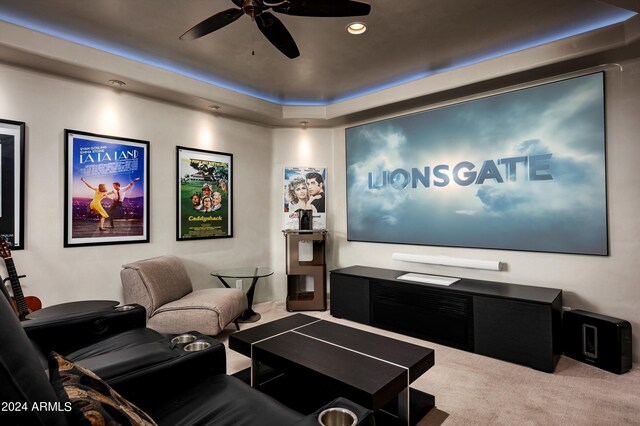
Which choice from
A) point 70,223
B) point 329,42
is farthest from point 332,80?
point 70,223

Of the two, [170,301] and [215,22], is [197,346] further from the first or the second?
[215,22]

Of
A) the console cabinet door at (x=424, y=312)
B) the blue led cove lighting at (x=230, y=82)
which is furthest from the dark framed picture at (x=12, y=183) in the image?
the console cabinet door at (x=424, y=312)

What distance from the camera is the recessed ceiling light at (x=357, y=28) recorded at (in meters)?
2.85

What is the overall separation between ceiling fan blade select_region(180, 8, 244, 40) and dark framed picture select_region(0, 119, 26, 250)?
194 centimetres

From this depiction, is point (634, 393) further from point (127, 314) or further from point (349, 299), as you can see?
point (127, 314)

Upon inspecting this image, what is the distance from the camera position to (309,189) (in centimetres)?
504

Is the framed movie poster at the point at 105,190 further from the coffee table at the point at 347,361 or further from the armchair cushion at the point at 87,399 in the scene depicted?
the armchair cushion at the point at 87,399

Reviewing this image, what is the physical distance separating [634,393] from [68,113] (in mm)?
5255

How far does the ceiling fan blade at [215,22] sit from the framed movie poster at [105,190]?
1.83 metres

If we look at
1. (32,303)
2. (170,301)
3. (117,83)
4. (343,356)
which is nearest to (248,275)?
(170,301)

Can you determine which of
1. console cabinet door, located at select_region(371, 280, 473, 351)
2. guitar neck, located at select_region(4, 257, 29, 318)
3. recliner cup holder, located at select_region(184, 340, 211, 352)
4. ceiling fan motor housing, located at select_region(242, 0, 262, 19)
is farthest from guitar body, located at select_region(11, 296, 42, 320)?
console cabinet door, located at select_region(371, 280, 473, 351)

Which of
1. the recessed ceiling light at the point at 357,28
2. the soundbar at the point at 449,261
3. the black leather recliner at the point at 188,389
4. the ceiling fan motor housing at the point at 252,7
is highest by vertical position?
the recessed ceiling light at the point at 357,28

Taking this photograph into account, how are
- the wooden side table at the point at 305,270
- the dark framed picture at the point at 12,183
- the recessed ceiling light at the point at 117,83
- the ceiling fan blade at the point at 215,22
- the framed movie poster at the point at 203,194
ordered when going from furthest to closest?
the wooden side table at the point at 305,270, the framed movie poster at the point at 203,194, the recessed ceiling light at the point at 117,83, the dark framed picture at the point at 12,183, the ceiling fan blade at the point at 215,22

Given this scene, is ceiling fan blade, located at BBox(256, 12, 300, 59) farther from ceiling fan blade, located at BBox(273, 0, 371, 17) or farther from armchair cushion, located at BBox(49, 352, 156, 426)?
armchair cushion, located at BBox(49, 352, 156, 426)
